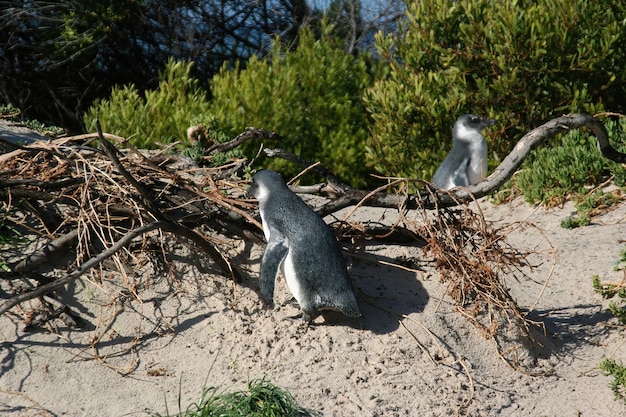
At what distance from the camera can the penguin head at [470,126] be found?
7.41m

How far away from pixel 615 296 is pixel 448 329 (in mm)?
1281

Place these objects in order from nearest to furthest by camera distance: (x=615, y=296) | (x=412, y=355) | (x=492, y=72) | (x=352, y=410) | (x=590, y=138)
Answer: (x=352, y=410), (x=412, y=355), (x=615, y=296), (x=590, y=138), (x=492, y=72)

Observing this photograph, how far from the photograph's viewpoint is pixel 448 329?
3992 millimetres

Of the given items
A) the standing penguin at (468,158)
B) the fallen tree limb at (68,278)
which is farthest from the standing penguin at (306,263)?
the standing penguin at (468,158)

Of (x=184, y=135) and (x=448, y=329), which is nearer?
(x=448, y=329)

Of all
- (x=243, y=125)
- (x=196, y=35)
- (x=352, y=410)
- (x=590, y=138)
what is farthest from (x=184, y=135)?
(x=352, y=410)

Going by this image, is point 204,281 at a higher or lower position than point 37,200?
lower

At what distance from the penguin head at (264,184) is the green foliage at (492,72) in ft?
13.5

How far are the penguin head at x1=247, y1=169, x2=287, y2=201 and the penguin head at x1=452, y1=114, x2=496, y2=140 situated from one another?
3769 mm

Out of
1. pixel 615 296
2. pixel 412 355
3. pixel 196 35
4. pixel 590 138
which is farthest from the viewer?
pixel 196 35

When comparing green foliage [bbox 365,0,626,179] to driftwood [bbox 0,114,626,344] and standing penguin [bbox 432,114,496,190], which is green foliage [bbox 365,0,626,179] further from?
driftwood [bbox 0,114,626,344]

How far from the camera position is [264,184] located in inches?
159

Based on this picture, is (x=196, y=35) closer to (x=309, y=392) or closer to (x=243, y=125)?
(x=243, y=125)

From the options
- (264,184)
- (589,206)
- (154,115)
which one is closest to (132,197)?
(264,184)
